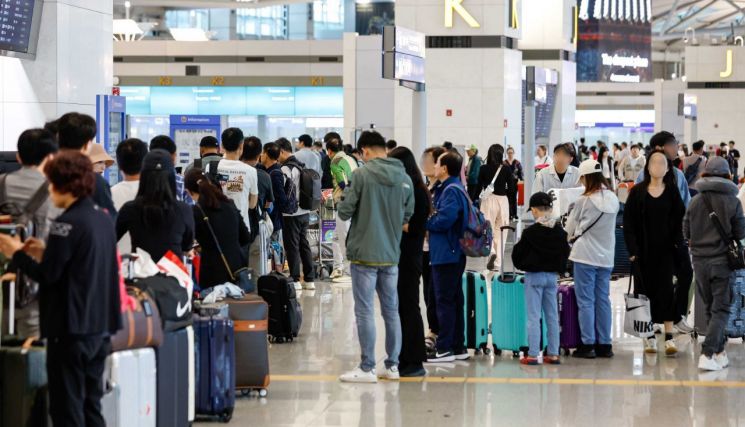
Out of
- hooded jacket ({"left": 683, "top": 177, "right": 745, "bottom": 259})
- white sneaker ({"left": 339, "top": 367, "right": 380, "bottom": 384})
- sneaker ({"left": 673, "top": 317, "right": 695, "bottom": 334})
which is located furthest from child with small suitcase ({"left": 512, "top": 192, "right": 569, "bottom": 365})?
sneaker ({"left": 673, "top": 317, "right": 695, "bottom": 334})

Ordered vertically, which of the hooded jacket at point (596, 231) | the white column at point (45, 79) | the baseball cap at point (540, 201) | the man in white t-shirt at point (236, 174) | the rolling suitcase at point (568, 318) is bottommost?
the rolling suitcase at point (568, 318)

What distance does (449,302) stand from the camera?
9.00 m

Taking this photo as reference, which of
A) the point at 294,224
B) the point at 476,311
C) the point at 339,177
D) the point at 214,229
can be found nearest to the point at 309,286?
the point at 294,224

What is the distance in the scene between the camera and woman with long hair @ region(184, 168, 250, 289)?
26.8ft

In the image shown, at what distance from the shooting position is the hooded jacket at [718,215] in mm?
8734

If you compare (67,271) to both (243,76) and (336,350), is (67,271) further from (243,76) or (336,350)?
(243,76)

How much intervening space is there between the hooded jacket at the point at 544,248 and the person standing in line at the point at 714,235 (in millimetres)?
956

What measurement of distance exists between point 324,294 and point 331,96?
28506 mm

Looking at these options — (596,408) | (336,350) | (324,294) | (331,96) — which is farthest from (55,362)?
(331,96)

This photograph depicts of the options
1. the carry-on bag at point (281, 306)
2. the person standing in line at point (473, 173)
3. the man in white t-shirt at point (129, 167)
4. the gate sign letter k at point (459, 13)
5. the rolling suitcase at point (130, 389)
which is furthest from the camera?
the gate sign letter k at point (459, 13)

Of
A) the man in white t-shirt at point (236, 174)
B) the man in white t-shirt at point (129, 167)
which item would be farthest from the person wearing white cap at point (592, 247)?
the man in white t-shirt at point (129, 167)

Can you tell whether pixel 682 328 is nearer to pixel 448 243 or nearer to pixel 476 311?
pixel 476 311

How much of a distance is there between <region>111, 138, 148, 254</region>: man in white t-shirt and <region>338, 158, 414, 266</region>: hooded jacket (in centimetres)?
157

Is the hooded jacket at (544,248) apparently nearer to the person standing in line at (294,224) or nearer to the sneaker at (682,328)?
the sneaker at (682,328)
